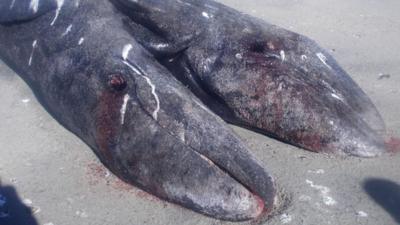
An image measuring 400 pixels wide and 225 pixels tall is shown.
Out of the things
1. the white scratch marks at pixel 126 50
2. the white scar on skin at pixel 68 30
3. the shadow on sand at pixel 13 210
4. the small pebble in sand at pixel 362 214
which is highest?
the white scratch marks at pixel 126 50

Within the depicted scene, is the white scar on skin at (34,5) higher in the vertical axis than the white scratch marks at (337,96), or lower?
higher

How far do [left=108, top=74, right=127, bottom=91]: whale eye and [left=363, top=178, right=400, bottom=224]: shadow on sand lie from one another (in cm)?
242

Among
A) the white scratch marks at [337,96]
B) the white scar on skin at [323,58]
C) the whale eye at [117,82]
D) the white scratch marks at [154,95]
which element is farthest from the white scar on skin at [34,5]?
the white scratch marks at [337,96]

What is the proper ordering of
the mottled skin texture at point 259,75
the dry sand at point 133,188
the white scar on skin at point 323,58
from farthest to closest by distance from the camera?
the white scar on skin at point 323,58, the mottled skin texture at point 259,75, the dry sand at point 133,188

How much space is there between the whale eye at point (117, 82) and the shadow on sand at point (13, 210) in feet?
4.32

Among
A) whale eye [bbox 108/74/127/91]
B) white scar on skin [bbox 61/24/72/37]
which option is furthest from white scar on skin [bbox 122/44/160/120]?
white scar on skin [bbox 61/24/72/37]

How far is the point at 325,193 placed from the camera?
13.7 feet

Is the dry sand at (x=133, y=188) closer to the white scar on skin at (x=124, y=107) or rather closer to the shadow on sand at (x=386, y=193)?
the shadow on sand at (x=386, y=193)

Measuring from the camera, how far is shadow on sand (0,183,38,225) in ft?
12.9

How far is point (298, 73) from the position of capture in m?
4.85

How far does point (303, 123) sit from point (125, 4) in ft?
7.52

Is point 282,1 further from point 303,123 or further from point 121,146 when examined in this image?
point 121,146

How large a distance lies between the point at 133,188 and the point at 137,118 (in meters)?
0.66

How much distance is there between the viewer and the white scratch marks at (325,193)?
4.08 m
